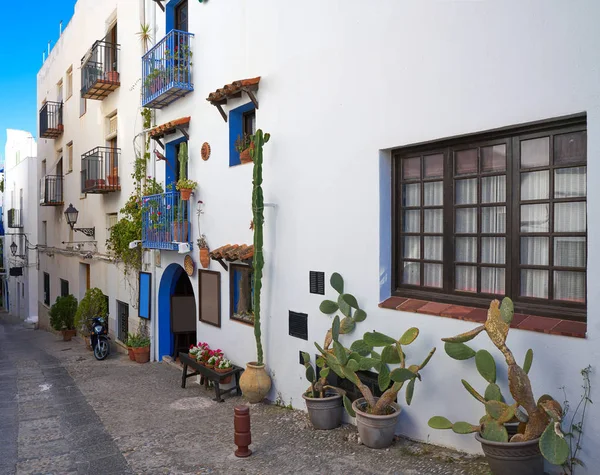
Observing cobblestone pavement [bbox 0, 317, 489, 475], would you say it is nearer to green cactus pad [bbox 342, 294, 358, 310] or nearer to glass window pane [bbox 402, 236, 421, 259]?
green cactus pad [bbox 342, 294, 358, 310]

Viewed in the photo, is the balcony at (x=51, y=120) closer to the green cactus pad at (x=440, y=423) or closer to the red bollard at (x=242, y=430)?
the red bollard at (x=242, y=430)

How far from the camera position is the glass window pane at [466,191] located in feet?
19.5

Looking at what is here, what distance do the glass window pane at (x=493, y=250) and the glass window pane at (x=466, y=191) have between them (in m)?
0.45

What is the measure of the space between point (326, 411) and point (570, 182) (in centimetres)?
398

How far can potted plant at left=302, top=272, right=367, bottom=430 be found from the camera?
22.7 ft

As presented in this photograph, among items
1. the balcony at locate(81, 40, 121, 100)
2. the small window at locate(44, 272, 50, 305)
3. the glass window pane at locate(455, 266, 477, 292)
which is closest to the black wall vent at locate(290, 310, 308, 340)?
the glass window pane at locate(455, 266, 477, 292)

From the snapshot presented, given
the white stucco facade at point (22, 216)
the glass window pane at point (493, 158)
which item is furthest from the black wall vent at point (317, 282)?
the white stucco facade at point (22, 216)

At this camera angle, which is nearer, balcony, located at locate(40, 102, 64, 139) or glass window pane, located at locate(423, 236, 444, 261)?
glass window pane, located at locate(423, 236, 444, 261)

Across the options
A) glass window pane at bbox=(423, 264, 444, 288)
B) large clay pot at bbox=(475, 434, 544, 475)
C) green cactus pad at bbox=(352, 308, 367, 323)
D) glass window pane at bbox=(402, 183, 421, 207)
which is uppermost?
glass window pane at bbox=(402, 183, 421, 207)

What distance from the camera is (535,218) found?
5.40 meters

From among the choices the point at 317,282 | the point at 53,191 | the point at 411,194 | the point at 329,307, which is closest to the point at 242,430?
the point at 329,307

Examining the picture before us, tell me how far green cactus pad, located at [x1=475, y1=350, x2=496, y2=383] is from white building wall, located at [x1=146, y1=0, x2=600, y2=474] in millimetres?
344

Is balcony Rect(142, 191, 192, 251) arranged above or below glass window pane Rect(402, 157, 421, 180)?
below

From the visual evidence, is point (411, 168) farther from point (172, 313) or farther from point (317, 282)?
point (172, 313)
